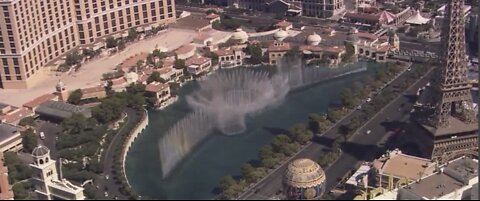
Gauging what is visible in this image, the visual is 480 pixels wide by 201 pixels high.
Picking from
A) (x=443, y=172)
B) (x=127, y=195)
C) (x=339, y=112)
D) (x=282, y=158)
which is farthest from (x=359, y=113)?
(x=127, y=195)

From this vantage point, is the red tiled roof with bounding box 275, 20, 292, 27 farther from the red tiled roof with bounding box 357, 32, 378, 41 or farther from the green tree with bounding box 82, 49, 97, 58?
the green tree with bounding box 82, 49, 97, 58

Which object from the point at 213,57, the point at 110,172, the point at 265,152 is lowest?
the point at 110,172

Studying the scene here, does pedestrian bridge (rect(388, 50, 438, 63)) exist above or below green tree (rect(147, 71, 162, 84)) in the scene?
below

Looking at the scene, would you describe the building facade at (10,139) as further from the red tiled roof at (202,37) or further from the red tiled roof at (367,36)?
the red tiled roof at (367,36)

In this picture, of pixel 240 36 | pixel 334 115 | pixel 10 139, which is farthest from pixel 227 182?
pixel 240 36

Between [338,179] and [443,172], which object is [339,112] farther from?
[443,172]

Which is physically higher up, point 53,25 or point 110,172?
point 53,25

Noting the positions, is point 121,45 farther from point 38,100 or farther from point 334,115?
point 334,115

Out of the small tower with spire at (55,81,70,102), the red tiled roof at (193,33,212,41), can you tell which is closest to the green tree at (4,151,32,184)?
the small tower with spire at (55,81,70,102)
